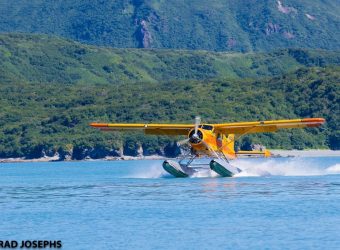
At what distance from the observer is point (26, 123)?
4995 inches

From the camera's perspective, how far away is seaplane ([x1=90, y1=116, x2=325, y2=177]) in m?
46.8

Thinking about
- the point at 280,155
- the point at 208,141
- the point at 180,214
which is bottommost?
the point at 180,214

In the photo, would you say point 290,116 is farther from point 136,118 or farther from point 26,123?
point 26,123

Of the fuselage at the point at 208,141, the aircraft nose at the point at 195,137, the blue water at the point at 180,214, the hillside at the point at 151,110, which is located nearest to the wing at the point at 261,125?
the fuselage at the point at 208,141

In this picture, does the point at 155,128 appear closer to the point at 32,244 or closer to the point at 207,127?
the point at 207,127

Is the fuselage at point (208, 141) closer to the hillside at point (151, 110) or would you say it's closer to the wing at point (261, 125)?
the wing at point (261, 125)

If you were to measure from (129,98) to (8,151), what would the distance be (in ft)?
87.4

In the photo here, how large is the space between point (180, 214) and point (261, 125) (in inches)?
639

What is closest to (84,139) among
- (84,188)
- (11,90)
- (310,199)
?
(11,90)

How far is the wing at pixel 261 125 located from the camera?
155ft

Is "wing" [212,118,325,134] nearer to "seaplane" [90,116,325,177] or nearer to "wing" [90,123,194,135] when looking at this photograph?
"seaplane" [90,116,325,177]

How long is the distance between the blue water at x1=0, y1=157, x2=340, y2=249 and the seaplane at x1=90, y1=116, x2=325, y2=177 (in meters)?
1.03

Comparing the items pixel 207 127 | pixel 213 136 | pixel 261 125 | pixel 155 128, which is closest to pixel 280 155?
pixel 155 128

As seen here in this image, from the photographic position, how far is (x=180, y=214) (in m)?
33.1
